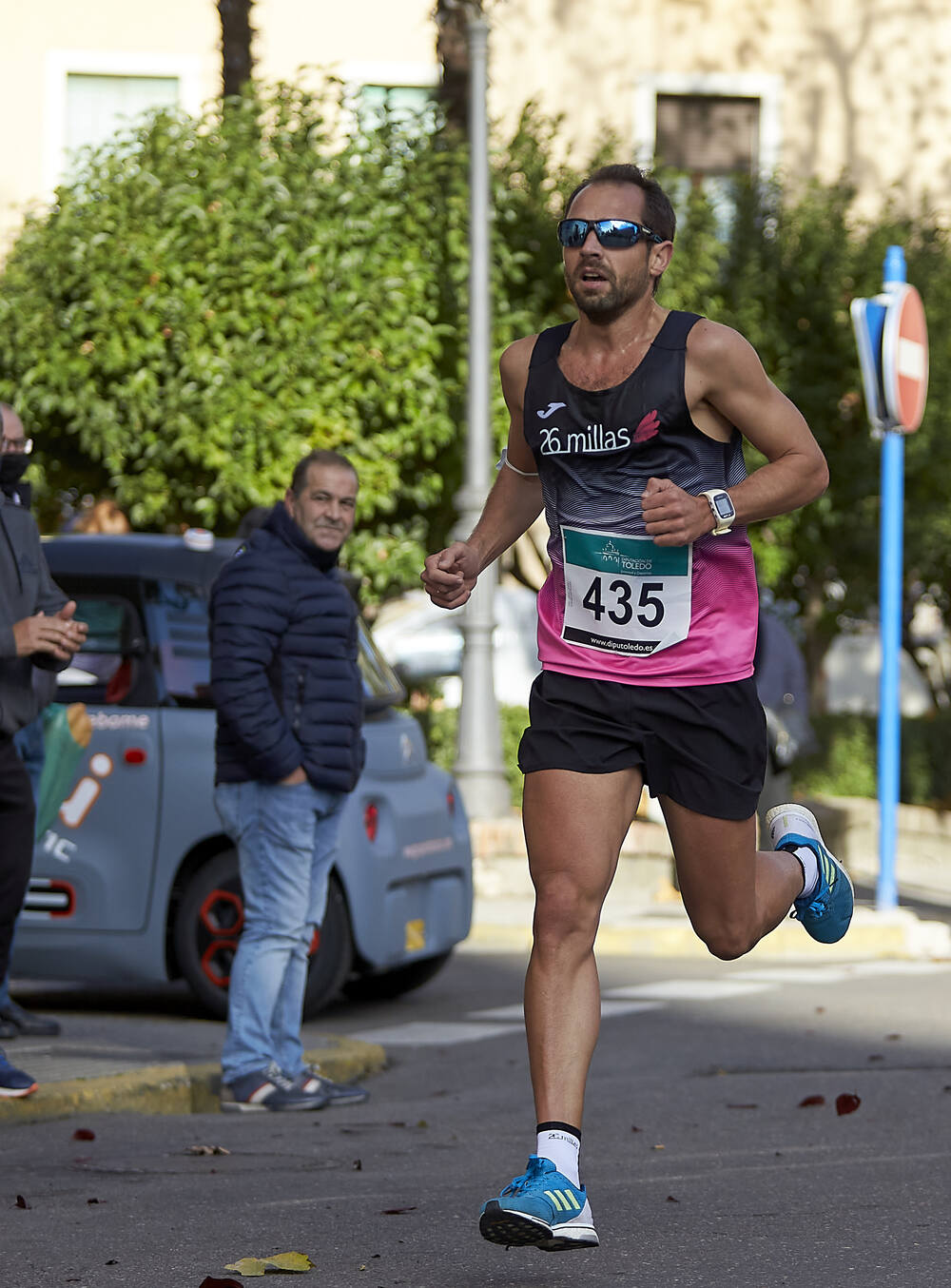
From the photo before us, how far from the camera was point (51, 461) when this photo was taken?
1595 cm

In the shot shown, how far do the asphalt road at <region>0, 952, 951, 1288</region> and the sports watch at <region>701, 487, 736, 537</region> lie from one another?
1.39 m

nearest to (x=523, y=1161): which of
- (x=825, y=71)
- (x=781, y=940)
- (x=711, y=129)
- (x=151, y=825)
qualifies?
(x=151, y=825)

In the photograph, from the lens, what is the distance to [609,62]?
2494cm

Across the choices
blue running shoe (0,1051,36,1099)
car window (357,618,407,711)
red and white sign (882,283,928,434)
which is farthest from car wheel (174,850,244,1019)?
red and white sign (882,283,928,434)

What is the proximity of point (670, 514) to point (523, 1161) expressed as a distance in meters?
2.21

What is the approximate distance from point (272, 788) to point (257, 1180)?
5.11ft

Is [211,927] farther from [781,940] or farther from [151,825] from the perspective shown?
[781,940]

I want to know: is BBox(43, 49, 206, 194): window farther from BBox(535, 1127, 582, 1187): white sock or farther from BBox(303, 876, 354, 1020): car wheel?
BBox(535, 1127, 582, 1187): white sock

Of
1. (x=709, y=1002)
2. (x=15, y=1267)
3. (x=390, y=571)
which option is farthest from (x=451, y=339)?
(x=15, y=1267)

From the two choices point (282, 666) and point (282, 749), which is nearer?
point (282, 749)

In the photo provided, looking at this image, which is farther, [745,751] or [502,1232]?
[745,751]

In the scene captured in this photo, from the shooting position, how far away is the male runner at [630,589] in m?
4.64

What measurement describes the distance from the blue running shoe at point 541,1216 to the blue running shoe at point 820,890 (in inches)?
48.9

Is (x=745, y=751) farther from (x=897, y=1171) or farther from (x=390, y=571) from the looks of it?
(x=390, y=571)
